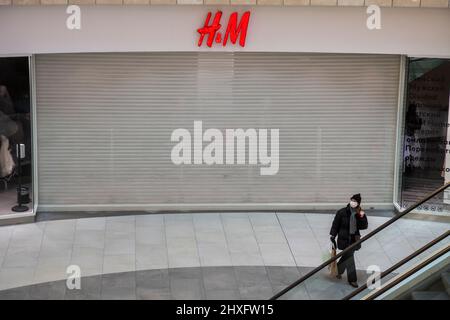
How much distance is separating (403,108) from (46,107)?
688 centimetres

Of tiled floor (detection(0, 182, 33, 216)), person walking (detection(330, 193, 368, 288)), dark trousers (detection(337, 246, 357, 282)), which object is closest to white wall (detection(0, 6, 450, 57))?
tiled floor (detection(0, 182, 33, 216))

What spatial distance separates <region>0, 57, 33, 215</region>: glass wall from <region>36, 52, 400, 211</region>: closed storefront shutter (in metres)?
0.41

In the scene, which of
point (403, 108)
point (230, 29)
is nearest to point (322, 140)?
point (403, 108)

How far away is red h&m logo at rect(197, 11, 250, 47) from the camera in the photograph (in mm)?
14836

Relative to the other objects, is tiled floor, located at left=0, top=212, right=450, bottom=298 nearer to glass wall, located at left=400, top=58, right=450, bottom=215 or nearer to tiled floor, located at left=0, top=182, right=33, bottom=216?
tiled floor, located at left=0, top=182, right=33, bottom=216

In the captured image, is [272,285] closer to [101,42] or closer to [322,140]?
[322,140]

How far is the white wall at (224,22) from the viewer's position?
14.7m

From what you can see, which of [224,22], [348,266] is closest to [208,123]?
[224,22]

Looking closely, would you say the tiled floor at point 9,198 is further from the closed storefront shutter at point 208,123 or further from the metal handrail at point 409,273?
the metal handrail at point 409,273

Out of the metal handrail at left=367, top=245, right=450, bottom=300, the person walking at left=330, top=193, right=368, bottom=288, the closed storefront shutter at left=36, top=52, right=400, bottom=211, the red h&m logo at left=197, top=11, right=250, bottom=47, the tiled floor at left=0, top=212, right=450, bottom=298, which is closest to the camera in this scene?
the metal handrail at left=367, top=245, right=450, bottom=300

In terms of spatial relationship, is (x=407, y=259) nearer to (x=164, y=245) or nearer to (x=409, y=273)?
(x=409, y=273)

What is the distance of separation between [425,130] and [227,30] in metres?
4.32

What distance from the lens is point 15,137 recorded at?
50.7 ft

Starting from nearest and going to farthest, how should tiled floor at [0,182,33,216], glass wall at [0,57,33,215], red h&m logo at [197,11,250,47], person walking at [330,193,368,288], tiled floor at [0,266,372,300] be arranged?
tiled floor at [0,266,372,300], person walking at [330,193,368,288], red h&m logo at [197,11,250,47], glass wall at [0,57,33,215], tiled floor at [0,182,33,216]
